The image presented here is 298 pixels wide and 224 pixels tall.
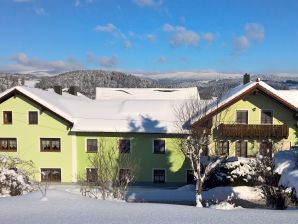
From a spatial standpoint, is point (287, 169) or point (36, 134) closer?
point (287, 169)

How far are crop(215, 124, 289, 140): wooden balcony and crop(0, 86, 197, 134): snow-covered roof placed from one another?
12.5 ft

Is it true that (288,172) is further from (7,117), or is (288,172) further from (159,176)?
(7,117)

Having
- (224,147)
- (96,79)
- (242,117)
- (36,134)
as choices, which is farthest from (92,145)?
(96,79)

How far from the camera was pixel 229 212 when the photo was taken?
9.12 metres

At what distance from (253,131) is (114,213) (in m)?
20.8

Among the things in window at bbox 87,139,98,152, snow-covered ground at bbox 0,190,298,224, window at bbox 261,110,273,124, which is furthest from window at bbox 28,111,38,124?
snow-covered ground at bbox 0,190,298,224

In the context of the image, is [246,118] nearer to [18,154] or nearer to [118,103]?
[118,103]

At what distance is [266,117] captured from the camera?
95.4ft

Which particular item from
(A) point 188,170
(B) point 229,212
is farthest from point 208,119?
(B) point 229,212

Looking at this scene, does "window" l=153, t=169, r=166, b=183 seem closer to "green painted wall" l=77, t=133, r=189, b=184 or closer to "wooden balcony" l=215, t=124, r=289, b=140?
"green painted wall" l=77, t=133, r=189, b=184

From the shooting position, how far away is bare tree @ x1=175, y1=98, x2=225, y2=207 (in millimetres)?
17453

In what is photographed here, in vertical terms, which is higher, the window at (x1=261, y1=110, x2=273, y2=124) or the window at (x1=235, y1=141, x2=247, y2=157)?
the window at (x1=261, y1=110, x2=273, y2=124)

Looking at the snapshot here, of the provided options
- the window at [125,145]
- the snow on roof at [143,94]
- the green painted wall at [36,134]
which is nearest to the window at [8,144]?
the green painted wall at [36,134]

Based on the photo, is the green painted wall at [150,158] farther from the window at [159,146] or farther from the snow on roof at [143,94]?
the snow on roof at [143,94]
